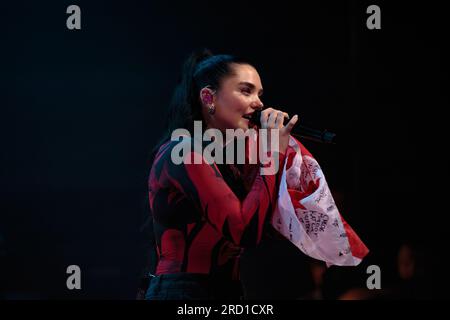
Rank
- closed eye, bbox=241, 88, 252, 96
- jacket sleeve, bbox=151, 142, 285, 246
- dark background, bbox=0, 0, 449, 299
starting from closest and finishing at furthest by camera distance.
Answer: jacket sleeve, bbox=151, 142, 285, 246 → closed eye, bbox=241, 88, 252, 96 → dark background, bbox=0, 0, 449, 299

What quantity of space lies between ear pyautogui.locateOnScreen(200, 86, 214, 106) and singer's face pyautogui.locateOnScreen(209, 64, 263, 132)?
0.08ft

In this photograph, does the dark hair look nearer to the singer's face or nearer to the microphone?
the singer's face

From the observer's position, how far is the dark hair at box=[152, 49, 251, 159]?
1.49 metres

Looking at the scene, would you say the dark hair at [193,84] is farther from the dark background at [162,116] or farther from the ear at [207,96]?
the dark background at [162,116]

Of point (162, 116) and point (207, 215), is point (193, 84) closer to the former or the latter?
point (207, 215)

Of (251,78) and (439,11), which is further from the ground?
(439,11)

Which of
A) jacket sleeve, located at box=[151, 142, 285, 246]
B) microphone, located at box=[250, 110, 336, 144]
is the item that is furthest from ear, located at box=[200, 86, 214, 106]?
jacket sleeve, located at box=[151, 142, 285, 246]

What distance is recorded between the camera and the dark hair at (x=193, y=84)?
58.7 inches

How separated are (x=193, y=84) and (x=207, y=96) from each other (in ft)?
0.28

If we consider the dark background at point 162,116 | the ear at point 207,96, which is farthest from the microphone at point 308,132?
the dark background at point 162,116
